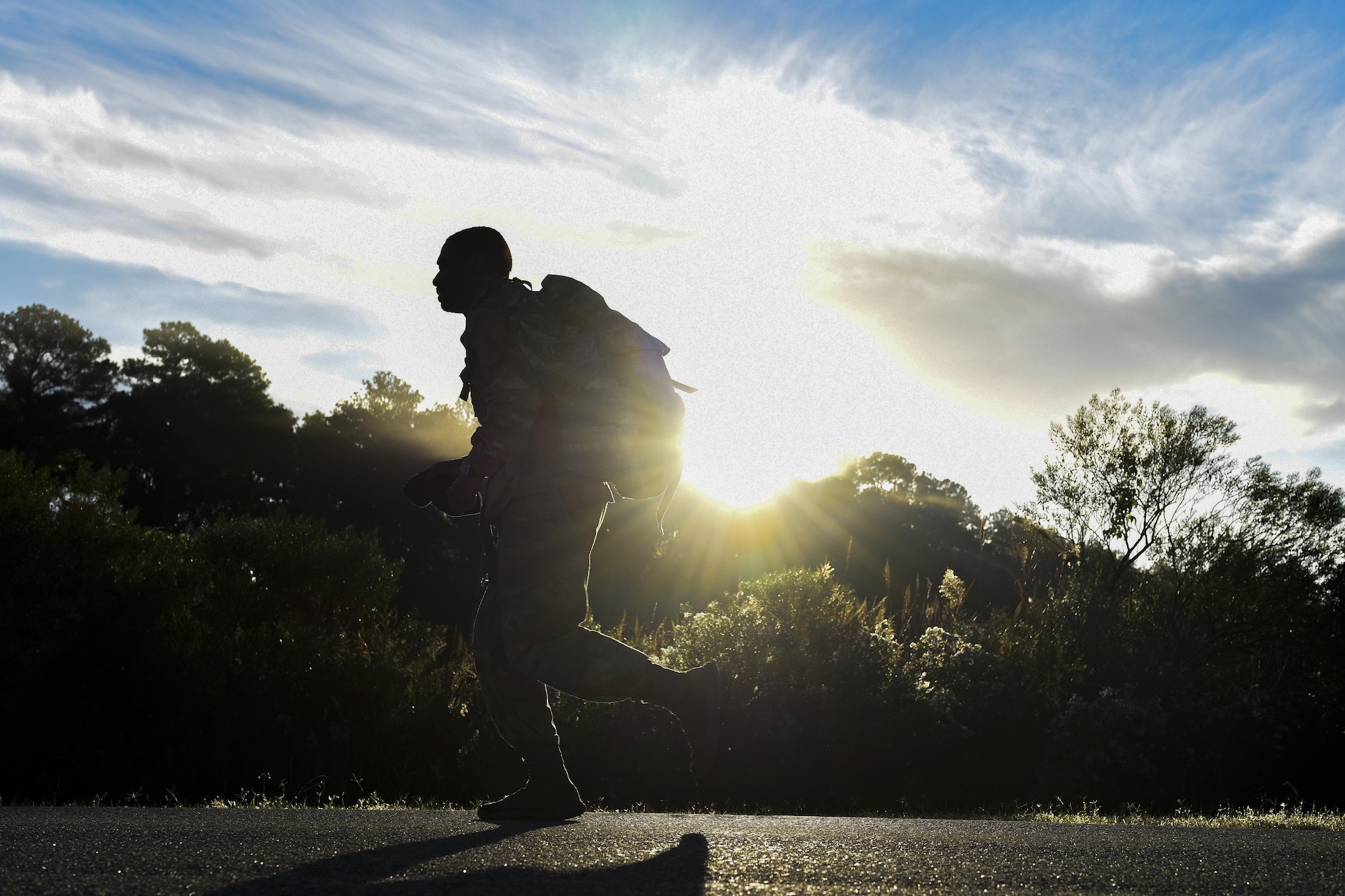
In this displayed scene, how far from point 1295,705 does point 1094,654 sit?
2988 millimetres

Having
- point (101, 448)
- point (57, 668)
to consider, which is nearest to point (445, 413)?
point (101, 448)

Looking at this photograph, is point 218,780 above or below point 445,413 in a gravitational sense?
below

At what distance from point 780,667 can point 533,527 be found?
4.57 meters

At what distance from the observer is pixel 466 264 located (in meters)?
3.98

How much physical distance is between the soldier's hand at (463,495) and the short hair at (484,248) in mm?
824

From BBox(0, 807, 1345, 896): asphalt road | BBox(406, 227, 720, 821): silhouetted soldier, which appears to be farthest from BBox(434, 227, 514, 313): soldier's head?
BBox(0, 807, 1345, 896): asphalt road

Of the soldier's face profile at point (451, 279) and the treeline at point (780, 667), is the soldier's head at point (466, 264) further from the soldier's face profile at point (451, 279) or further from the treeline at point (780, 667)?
the treeline at point (780, 667)

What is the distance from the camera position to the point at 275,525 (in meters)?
12.4

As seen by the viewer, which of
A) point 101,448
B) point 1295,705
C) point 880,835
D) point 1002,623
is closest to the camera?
point 880,835

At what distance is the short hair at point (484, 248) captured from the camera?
3.98 metres

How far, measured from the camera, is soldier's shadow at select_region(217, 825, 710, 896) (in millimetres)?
1929

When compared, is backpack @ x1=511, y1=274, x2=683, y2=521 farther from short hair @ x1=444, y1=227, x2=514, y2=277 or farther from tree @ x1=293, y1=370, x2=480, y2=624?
tree @ x1=293, y1=370, x2=480, y2=624

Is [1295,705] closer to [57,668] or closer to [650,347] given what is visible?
[650,347]

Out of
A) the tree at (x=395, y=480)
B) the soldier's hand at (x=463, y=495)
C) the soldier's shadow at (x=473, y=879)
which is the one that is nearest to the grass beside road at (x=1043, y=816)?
the soldier's hand at (x=463, y=495)
